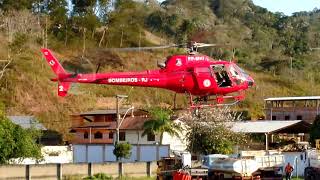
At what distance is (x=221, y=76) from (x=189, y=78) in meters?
1.70

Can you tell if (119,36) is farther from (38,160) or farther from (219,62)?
(219,62)

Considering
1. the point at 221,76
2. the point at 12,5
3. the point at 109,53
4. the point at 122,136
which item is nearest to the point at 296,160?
the point at 221,76

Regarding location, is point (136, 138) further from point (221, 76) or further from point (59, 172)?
point (221, 76)

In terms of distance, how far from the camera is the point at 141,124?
68875 millimetres

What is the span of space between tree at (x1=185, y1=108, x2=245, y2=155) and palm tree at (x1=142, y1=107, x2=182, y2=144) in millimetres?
3348

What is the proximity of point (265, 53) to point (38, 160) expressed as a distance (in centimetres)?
8982

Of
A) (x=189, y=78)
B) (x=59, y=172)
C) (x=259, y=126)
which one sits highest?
(x=189, y=78)

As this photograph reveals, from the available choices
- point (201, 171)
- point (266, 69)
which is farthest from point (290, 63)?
point (201, 171)

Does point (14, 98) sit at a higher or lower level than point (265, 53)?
lower

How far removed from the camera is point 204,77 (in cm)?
3566

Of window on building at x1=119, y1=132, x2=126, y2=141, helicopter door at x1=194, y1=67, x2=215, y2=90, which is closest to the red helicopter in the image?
helicopter door at x1=194, y1=67, x2=215, y2=90

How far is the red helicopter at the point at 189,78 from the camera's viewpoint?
115 feet

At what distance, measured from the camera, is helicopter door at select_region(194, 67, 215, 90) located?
35594mm

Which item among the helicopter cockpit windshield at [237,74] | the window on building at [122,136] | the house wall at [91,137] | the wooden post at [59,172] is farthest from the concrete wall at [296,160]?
the house wall at [91,137]
